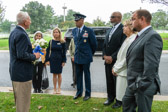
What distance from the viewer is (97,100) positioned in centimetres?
453

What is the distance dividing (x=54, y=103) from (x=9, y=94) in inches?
58.0

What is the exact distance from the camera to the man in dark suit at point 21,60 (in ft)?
9.76

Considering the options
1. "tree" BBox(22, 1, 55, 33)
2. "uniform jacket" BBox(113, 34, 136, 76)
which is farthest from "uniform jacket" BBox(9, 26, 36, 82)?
"tree" BBox(22, 1, 55, 33)

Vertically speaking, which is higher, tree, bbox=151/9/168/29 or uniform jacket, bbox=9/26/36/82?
tree, bbox=151/9/168/29

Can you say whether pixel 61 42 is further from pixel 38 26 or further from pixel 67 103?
pixel 38 26

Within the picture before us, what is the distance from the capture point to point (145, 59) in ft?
7.13

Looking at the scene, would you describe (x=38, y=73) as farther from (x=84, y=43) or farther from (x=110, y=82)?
(x=110, y=82)

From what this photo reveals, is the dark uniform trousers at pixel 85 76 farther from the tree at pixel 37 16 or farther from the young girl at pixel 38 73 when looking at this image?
the tree at pixel 37 16

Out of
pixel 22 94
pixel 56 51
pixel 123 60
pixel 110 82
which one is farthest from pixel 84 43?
A: pixel 22 94

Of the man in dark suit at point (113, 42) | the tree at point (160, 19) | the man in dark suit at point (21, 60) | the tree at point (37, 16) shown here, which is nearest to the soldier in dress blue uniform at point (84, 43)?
the man in dark suit at point (113, 42)

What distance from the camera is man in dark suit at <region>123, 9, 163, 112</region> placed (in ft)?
7.07

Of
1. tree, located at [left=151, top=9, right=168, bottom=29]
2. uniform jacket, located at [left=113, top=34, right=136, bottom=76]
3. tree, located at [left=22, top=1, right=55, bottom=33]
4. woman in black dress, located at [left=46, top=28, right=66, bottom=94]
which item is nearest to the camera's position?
uniform jacket, located at [left=113, top=34, right=136, bottom=76]

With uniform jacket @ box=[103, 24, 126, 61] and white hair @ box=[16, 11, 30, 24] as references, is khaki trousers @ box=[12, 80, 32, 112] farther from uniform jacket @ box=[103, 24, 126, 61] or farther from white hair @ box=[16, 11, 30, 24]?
uniform jacket @ box=[103, 24, 126, 61]

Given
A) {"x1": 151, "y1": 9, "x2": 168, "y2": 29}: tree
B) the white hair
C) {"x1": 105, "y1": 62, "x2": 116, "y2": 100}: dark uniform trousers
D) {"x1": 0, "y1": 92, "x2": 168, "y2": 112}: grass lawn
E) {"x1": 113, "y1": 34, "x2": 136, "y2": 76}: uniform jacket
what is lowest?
{"x1": 0, "y1": 92, "x2": 168, "y2": 112}: grass lawn
